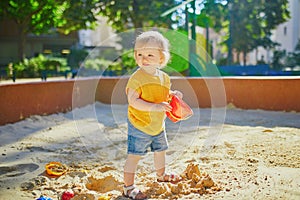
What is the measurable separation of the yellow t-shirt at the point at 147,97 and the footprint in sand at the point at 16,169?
3.51 feet

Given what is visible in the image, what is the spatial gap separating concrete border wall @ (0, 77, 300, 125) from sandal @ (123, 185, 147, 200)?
9.44 feet

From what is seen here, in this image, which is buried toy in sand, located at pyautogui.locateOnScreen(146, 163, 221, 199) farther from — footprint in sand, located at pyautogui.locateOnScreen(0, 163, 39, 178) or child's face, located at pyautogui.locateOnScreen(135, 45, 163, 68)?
footprint in sand, located at pyautogui.locateOnScreen(0, 163, 39, 178)

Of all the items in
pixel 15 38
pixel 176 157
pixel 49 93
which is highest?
pixel 15 38

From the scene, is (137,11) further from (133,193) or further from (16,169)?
(133,193)

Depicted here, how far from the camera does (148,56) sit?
2154mm

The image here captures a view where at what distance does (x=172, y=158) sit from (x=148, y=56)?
1262 millimetres

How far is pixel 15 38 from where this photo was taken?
23359mm

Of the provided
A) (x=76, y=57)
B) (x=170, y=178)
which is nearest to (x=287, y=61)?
(x=76, y=57)

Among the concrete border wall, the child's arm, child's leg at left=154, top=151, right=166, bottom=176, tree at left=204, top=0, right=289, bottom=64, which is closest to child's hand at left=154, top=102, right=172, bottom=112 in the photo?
the child's arm

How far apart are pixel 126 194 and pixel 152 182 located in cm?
25

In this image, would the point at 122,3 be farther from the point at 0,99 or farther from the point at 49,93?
the point at 0,99

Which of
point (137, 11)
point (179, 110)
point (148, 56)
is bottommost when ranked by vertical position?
point (179, 110)

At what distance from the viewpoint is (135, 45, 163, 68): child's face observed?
7.02 ft

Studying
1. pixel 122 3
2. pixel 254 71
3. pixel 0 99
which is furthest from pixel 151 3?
pixel 0 99
